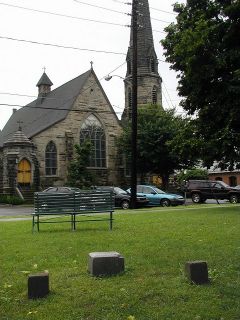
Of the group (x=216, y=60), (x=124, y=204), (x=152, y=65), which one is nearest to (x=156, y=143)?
(x=124, y=204)

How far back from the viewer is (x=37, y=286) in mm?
5980

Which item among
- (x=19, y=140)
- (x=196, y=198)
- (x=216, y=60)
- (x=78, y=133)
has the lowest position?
(x=196, y=198)

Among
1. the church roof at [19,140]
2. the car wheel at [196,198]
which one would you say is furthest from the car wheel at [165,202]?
the church roof at [19,140]

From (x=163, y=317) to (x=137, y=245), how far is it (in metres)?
3.94

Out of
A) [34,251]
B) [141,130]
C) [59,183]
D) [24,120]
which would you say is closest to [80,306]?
[34,251]

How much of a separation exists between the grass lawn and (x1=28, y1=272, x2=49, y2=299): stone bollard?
100mm

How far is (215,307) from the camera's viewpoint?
577cm

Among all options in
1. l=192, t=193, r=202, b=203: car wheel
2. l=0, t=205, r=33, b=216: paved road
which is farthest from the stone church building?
l=192, t=193, r=202, b=203: car wheel

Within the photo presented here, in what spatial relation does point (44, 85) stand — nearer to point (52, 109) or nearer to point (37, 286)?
point (52, 109)

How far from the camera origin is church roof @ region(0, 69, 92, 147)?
166 feet

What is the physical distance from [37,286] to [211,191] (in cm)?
2892

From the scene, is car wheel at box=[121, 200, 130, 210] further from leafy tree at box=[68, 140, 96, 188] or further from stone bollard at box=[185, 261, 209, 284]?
stone bollard at box=[185, 261, 209, 284]

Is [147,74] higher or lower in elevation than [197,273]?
higher

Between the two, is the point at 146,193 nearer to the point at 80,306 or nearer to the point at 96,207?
the point at 96,207
